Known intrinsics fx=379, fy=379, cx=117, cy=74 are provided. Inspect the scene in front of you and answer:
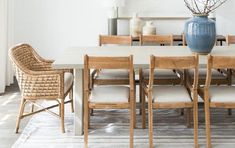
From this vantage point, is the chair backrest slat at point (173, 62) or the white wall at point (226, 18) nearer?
the chair backrest slat at point (173, 62)

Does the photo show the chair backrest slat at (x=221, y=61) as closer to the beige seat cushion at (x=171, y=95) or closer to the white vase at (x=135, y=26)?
→ the beige seat cushion at (x=171, y=95)

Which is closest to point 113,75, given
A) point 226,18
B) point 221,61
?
point 221,61

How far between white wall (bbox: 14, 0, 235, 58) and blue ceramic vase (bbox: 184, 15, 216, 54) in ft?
8.27

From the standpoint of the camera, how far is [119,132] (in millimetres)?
3715

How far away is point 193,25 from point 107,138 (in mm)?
1406

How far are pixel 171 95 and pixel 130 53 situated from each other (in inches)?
35.2

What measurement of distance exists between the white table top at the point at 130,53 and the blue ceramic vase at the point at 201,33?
0.38 feet

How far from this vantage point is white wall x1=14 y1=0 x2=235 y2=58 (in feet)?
20.7

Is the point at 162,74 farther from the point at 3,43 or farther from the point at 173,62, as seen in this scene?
the point at 3,43

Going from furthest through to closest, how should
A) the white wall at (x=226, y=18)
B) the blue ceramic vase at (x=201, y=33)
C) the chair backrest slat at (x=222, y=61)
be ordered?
the white wall at (x=226, y=18) < the blue ceramic vase at (x=201, y=33) < the chair backrest slat at (x=222, y=61)

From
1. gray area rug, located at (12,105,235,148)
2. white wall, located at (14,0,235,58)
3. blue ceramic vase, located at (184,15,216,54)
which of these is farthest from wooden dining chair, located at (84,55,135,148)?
white wall, located at (14,0,235,58)

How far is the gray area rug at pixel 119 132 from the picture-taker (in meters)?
3.41

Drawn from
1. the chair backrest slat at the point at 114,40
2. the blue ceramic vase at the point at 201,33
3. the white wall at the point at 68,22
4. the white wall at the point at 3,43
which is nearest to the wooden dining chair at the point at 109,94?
the blue ceramic vase at the point at 201,33

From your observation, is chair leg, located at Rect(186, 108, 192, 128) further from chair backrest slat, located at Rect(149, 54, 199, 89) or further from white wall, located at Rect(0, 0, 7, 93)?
white wall, located at Rect(0, 0, 7, 93)
